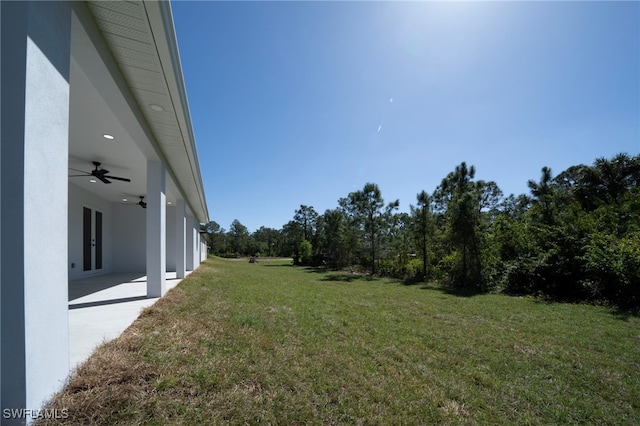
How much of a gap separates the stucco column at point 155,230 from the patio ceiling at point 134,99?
423mm

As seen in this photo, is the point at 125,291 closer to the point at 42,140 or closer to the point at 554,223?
the point at 42,140

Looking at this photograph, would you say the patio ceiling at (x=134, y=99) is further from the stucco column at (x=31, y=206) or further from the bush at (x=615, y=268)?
the bush at (x=615, y=268)

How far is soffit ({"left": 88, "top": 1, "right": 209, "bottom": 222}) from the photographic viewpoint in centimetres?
239

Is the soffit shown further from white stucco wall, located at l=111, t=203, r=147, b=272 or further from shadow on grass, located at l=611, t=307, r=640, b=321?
shadow on grass, located at l=611, t=307, r=640, b=321

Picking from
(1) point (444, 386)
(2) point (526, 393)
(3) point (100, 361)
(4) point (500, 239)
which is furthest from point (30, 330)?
Answer: (4) point (500, 239)

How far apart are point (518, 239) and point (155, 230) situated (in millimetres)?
12202

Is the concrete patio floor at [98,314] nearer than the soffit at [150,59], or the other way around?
the soffit at [150,59]

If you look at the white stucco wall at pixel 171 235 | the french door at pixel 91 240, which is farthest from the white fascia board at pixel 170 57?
the white stucco wall at pixel 171 235

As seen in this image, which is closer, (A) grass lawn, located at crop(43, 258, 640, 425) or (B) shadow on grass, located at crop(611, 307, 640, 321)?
(A) grass lawn, located at crop(43, 258, 640, 425)

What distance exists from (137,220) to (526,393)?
43.2ft

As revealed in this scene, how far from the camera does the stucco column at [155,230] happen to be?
17.7 ft

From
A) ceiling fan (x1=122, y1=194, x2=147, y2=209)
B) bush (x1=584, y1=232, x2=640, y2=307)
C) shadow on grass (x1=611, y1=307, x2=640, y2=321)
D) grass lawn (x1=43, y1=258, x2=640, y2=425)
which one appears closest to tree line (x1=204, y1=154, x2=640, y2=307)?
bush (x1=584, y1=232, x2=640, y2=307)
